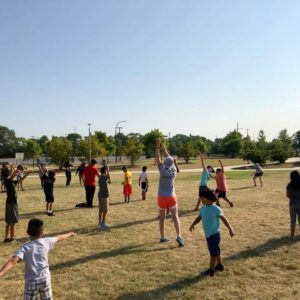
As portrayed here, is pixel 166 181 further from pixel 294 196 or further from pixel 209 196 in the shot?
pixel 294 196

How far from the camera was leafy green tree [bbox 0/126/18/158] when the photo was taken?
12838cm

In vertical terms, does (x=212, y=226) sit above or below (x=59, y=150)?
below

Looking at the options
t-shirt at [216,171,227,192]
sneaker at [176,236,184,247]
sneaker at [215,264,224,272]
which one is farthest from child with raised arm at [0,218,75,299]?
t-shirt at [216,171,227,192]

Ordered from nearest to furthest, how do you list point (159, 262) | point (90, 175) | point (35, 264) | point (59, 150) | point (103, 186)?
point (35, 264), point (159, 262), point (103, 186), point (90, 175), point (59, 150)

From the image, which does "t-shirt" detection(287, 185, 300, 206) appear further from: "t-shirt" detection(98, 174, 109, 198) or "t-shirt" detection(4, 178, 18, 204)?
"t-shirt" detection(4, 178, 18, 204)

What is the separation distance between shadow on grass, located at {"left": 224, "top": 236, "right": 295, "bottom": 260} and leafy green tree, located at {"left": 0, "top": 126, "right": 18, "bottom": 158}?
12571 cm

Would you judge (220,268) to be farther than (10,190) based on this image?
No

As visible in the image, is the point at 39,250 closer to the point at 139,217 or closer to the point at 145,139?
the point at 139,217

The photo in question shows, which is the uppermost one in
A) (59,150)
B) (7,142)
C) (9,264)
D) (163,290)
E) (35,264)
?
(7,142)

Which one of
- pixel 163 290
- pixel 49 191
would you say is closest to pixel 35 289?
pixel 163 290

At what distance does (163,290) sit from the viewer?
639 cm

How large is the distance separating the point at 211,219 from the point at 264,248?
97.0 inches

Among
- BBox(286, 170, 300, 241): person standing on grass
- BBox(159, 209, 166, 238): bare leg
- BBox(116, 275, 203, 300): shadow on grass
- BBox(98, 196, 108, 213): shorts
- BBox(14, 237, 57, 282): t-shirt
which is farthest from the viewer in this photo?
BBox(98, 196, 108, 213): shorts

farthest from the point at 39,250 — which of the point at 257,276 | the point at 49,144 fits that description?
the point at 49,144
